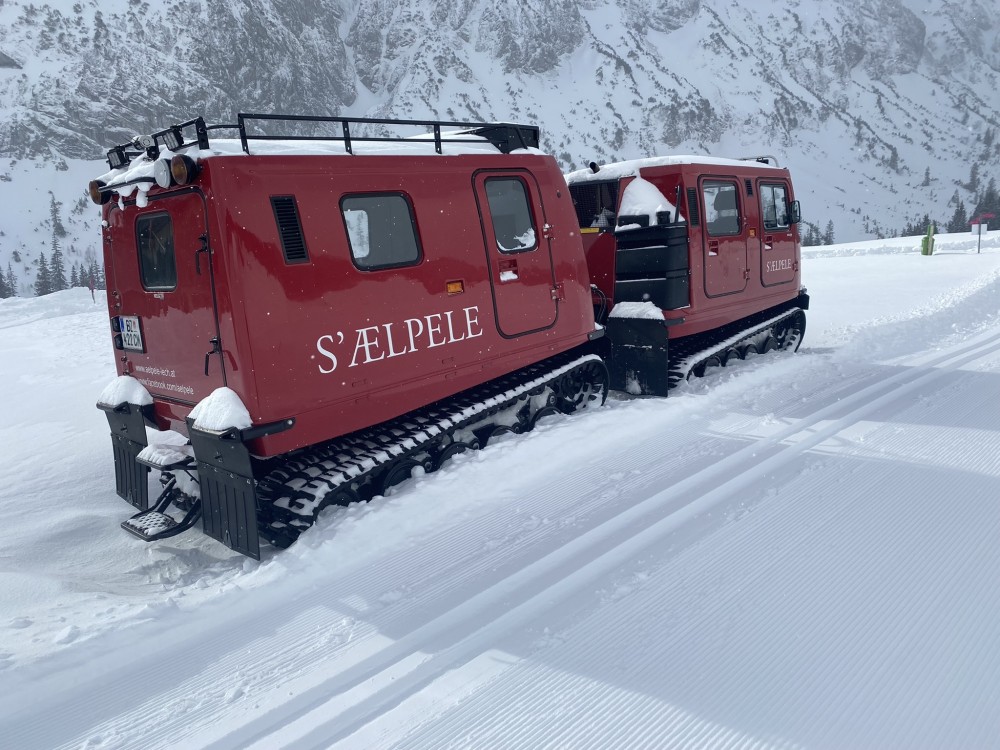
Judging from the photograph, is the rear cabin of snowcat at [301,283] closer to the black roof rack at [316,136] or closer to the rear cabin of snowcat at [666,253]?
the black roof rack at [316,136]

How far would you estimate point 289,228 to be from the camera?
14.7 feet

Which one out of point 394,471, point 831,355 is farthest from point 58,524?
point 831,355

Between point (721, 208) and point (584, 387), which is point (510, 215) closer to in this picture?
point (584, 387)

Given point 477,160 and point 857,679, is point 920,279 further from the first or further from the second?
point 857,679

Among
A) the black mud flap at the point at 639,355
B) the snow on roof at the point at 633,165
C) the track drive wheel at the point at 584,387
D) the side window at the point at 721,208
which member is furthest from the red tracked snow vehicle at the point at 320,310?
the side window at the point at 721,208

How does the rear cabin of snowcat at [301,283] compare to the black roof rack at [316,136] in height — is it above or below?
below

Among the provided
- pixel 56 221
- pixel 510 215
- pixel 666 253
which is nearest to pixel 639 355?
pixel 666 253

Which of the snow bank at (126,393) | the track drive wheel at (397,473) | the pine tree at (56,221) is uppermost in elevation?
the pine tree at (56,221)

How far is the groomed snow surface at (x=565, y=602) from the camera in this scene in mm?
2896

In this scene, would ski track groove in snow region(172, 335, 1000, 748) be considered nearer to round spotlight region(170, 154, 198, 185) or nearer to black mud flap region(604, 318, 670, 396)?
black mud flap region(604, 318, 670, 396)

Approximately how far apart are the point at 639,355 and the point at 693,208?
1815 millimetres

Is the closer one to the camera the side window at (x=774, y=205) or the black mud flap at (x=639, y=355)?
the black mud flap at (x=639, y=355)

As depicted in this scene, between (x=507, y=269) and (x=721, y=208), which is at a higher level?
(x=721, y=208)

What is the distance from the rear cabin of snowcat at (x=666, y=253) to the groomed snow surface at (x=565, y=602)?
4.73 feet
